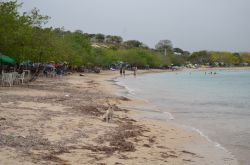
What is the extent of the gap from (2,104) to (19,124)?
4344 mm

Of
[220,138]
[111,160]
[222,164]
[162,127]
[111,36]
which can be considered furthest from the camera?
[111,36]

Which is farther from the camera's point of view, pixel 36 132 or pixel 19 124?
pixel 19 124

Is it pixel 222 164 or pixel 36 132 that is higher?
pixel 36 132

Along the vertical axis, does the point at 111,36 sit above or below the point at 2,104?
above

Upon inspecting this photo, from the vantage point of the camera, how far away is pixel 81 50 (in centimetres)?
6875

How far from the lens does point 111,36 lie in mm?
185625

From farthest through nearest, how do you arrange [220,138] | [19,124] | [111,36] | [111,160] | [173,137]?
1. [111,36]
2. [220,138]
3. [173,137]
4. [19,124]
5. [111,160]

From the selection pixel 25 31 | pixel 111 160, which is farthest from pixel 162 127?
pixel 25 31

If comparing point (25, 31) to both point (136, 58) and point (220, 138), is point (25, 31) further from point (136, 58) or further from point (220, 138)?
point (136, 58)

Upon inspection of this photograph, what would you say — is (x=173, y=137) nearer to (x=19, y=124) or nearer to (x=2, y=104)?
(x=19, y=124)

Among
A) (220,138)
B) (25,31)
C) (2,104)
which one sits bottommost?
(220,138)

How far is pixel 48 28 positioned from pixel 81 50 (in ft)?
118

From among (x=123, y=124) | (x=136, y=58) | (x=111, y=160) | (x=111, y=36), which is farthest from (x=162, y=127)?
(x=111, y=36)

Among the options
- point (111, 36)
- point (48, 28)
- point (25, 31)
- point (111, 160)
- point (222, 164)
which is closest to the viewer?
point (111, 160)
